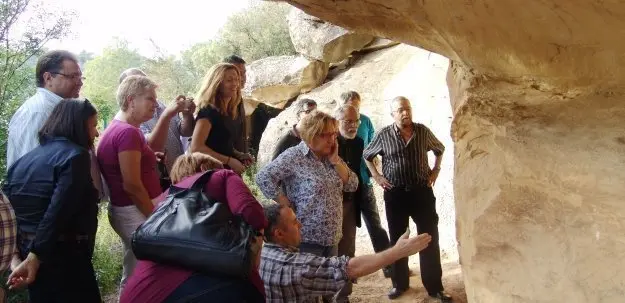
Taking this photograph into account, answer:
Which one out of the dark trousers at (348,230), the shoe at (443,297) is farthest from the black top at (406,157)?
the shoe at (443,297)

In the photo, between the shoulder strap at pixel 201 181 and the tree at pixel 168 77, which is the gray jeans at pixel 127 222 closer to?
the shoulder strap at pixel 201 181

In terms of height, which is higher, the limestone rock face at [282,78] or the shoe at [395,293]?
the limestone rock face at [282,78]

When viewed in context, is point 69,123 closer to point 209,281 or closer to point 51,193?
point 51,193

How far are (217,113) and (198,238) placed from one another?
2044 mm

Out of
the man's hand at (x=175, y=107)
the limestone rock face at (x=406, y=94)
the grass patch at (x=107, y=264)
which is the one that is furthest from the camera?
the limestone rock face at (x=406, y=94)

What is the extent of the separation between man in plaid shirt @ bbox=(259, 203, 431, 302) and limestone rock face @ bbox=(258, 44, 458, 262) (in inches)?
180

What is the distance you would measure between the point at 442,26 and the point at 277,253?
112 cm

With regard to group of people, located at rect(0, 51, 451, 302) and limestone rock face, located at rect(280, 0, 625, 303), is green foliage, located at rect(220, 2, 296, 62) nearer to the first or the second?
group of people, located at rect(0, 51, 451, 302)

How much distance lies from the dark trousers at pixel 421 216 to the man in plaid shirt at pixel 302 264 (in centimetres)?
254

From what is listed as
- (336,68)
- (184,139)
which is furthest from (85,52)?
(184,139)

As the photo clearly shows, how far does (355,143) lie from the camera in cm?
495

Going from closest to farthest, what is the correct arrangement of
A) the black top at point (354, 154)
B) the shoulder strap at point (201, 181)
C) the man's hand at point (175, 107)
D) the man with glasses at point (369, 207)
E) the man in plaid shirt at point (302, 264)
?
the shoulder strap at point (201, 181)
the man in plaid shirt at point (302, 264)
the man's hand at point (175, 107)
the black top at point (354, 154)
the man with glasses at point (369, 207)

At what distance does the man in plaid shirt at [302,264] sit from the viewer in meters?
2.33

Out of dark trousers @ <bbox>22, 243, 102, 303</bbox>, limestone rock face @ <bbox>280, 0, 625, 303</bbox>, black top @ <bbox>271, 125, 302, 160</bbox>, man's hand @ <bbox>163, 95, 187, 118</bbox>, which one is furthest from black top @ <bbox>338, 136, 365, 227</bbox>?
dark trousers @ <bbox>22, 243, 102, 303</bbox>
